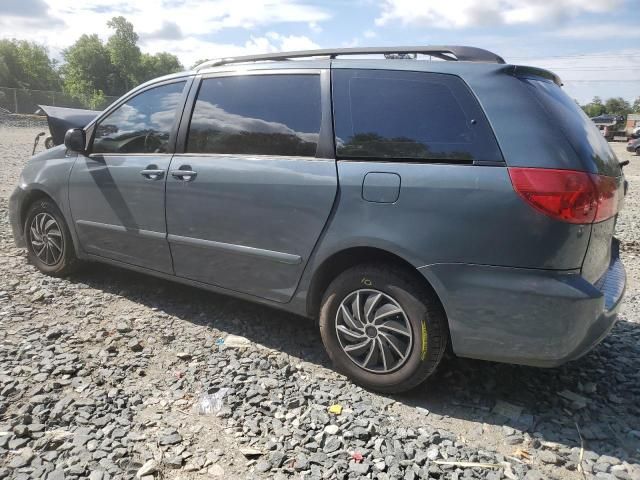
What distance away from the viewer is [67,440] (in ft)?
8.06

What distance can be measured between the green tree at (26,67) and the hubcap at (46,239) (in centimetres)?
7453

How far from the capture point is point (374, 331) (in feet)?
9.52

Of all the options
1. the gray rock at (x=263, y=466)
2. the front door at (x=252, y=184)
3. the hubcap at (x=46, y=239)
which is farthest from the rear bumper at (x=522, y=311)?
the hubcap at (x=46, y=239)

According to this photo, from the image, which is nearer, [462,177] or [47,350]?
[462,177]

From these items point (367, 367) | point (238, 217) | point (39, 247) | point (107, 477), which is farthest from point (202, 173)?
point (39, 247)

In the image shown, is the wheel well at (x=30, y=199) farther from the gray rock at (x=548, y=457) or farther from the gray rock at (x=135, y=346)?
the gray rock at (x=548, y=457)

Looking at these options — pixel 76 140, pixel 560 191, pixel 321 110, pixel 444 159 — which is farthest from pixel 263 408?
pixel 76 140

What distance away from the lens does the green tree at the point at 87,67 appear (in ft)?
253

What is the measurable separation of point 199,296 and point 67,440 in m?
1.99

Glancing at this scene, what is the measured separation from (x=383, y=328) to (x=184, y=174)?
1.75m

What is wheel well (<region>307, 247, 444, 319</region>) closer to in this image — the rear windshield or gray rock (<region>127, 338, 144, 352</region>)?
the rear windshield

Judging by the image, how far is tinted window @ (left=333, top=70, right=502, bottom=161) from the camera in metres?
2.59

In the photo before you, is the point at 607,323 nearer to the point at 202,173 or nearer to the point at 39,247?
the point at 202,173

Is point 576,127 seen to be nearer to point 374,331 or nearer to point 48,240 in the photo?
point 374,331
